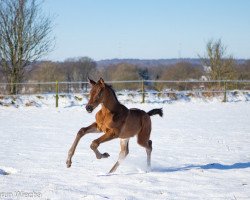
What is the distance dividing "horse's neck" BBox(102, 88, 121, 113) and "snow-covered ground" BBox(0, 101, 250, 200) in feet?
2.88

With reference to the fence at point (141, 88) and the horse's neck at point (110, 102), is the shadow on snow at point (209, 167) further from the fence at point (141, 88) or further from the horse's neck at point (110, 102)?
the fence at point (141, 88)

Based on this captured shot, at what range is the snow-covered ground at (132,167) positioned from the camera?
434 centimetres

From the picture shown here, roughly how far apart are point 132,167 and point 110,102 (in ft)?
3.91

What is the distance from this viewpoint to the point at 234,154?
7156 millimetres

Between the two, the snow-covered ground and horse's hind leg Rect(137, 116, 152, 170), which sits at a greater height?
horse's hind leg Rect(137, 116, 152, 170)

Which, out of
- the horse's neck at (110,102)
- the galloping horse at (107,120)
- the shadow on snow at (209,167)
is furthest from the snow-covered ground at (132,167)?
the horse's neck at (110,102)

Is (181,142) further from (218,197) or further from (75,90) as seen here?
(75,90)

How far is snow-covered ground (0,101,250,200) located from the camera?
14.3 ft

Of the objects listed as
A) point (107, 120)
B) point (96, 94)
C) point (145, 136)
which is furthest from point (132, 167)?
point (96, 94)

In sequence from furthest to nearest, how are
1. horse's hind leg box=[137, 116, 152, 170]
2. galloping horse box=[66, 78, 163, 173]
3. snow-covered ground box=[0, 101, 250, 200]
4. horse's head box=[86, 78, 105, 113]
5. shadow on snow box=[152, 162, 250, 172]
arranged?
horse's hind leg box=[137, 116, 152, 170] < shadow on snow box=[152, 162, 250, 172] < galloping horse box=[66, 78, 163, 173] < horse's head box=[86, 78, 105, 113] < snow-covered ground box=[0, 101, 250, 200]

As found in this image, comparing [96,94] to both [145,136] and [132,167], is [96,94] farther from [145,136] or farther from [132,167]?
[132,167]

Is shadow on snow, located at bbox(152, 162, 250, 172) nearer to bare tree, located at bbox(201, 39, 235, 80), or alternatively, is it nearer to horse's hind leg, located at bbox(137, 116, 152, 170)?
horse's hind leg, located at bbox(137, 116, 152, 170)

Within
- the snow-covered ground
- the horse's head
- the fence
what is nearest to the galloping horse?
the horse's head

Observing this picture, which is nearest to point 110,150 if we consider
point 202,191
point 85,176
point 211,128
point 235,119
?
point 85,176
